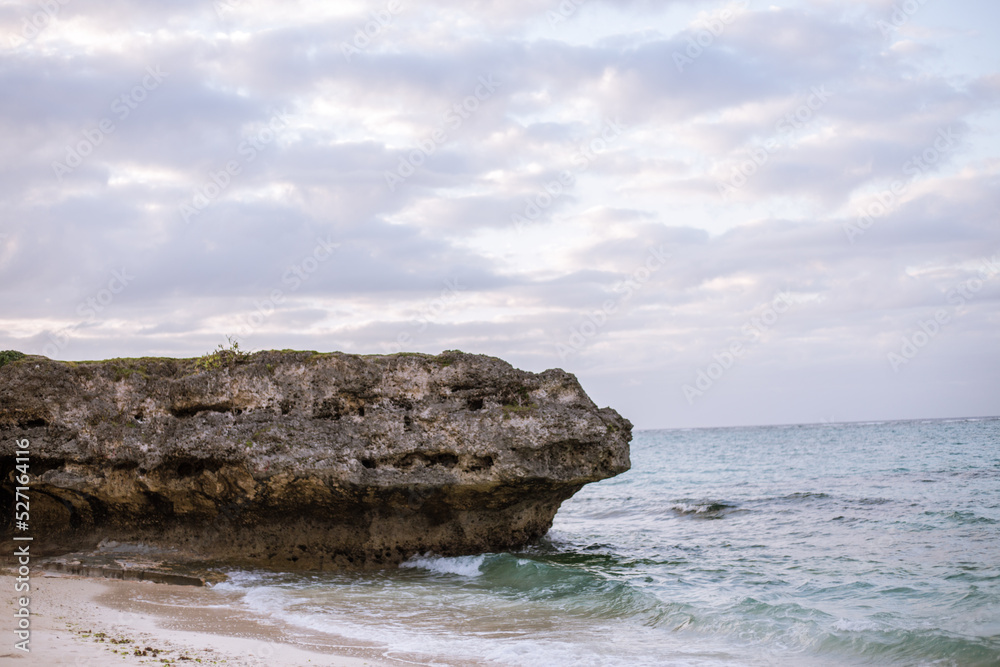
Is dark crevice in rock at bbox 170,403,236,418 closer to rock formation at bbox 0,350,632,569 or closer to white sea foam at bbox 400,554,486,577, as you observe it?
rock formation at bbox 0,350,632,569

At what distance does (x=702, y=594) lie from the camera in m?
11.3

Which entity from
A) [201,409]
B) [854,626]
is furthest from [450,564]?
[854,626]

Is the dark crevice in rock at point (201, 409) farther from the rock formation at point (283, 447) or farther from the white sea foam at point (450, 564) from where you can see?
the white sea foam at point (450, 564)

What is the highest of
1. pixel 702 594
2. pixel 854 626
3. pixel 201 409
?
pixel 201 409

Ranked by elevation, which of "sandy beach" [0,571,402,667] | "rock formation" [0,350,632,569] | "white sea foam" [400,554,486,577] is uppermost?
"rock formation" [0,350,632,569]

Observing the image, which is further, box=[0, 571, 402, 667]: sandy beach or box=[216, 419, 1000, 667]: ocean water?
box=[216, 419, 1000, 667]: ocean water

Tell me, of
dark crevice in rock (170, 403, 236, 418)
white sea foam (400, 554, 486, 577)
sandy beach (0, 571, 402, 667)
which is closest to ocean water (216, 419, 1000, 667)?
white sea foam (400, 554, 486, 577)

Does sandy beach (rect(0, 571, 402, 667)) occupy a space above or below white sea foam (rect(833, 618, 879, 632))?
above

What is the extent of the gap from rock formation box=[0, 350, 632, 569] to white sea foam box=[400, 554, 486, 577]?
27.8 inches

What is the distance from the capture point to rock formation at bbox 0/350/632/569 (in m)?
12.4

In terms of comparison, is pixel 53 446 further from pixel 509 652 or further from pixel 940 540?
pixel 940 540

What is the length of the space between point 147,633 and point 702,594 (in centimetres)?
768

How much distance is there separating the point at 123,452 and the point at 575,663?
8.63 meters

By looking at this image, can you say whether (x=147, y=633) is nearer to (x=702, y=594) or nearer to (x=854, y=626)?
(x=702, y=594)
